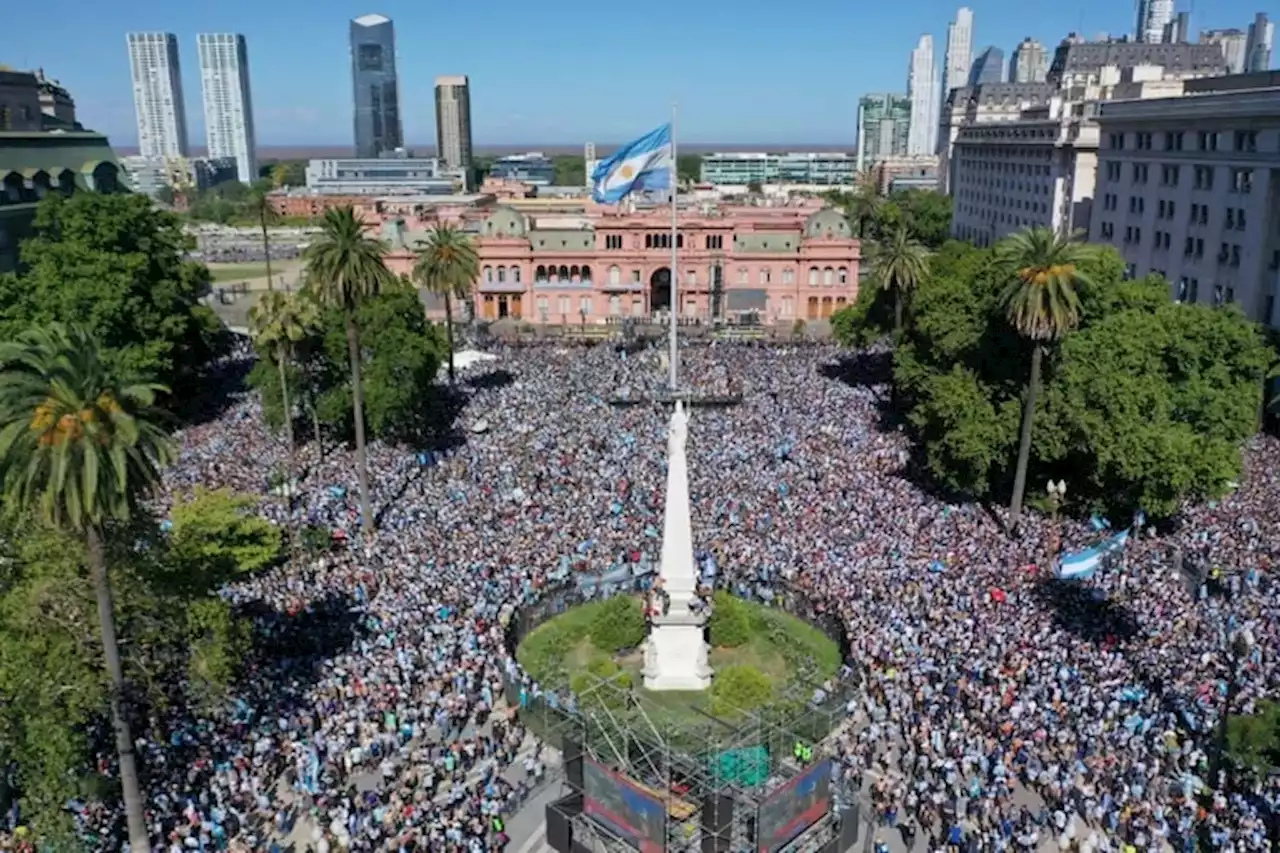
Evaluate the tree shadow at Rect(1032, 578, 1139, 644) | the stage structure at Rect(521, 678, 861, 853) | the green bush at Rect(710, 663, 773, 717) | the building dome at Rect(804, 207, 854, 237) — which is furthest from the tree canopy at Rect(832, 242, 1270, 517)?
the building dome at Rect(804, 207, 854, 237)

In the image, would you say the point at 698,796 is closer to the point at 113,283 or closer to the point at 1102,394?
the point at 1102,394

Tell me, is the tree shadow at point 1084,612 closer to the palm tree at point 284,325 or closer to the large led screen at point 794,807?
the large led screen at point 794,807

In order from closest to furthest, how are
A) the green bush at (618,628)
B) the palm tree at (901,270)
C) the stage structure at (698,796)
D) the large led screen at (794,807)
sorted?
1. the large led screen at (794,807)
2. the stage structure at (698,796)
3. the green bush at (618,628)
4. the palm tree at (901,270)

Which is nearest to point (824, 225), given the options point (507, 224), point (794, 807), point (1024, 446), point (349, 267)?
point (507, 224)

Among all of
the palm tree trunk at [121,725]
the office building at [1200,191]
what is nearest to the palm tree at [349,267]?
the palm tree trunk at [121,725]

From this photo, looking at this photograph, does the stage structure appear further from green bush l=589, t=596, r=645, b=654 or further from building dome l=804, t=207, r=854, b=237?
building dome l=804, t=207, r=854, b=237

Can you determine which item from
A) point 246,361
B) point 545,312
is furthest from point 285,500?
point 545,312
